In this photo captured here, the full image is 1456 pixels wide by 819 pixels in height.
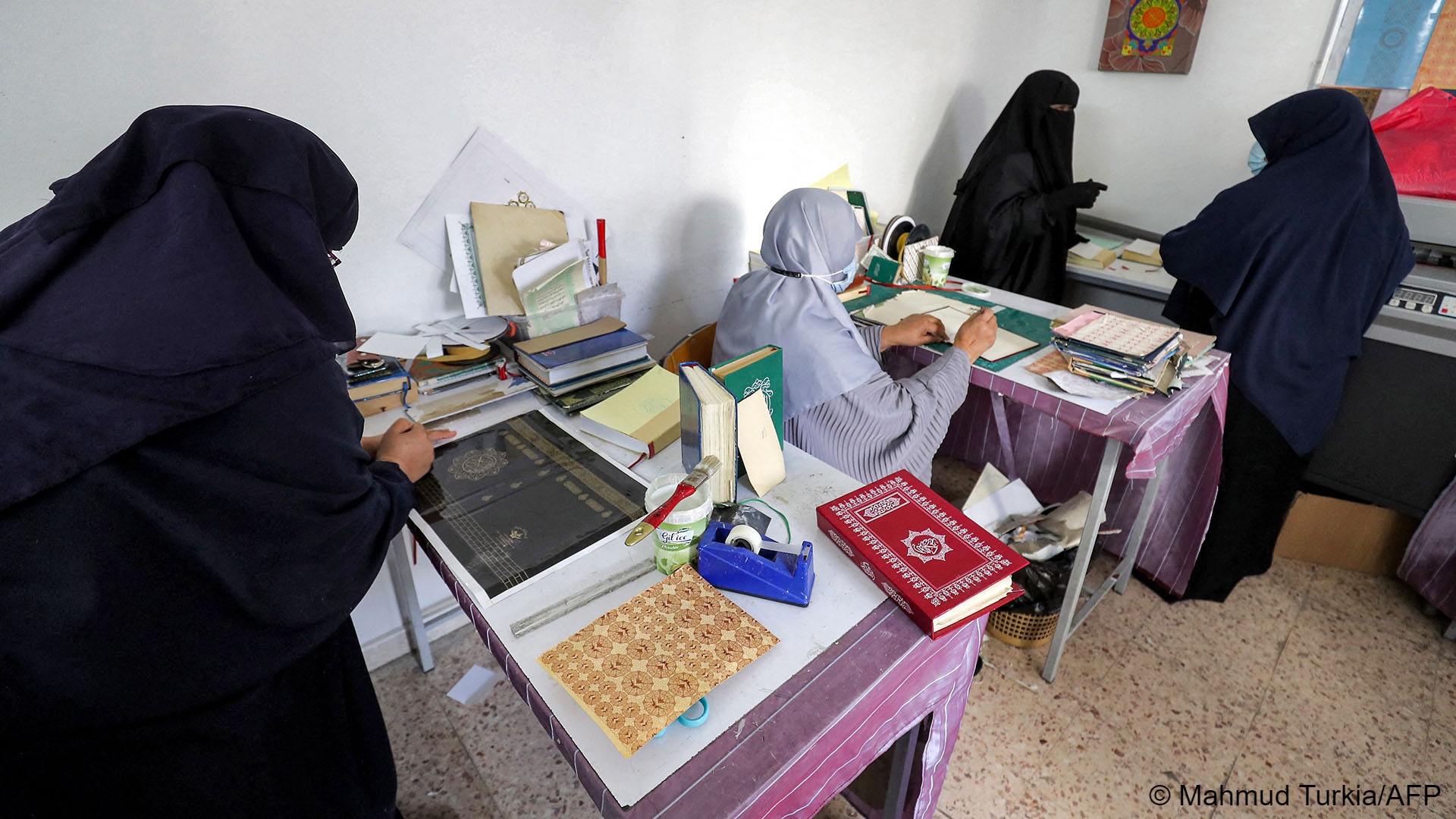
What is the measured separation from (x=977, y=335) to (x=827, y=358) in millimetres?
461

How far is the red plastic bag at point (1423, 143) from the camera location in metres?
2.08

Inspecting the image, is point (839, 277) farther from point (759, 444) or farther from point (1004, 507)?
point (1004, 507)

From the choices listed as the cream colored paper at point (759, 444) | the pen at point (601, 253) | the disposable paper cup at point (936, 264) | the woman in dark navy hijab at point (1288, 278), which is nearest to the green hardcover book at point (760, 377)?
the cream colored paper at point (759, 444)

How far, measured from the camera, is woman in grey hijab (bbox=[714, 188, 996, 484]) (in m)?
1.37

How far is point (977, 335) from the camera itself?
1.59m

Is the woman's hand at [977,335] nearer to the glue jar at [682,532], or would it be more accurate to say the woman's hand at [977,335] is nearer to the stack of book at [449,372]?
the glue jar at [682,532]

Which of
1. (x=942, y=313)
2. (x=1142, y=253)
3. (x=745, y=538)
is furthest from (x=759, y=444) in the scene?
(x=1142, y=253)

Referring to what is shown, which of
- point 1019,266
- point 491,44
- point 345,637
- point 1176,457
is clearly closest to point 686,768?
point 345,637

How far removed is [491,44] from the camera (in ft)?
4.76

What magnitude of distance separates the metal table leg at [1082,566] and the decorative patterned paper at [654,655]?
1.00 meters

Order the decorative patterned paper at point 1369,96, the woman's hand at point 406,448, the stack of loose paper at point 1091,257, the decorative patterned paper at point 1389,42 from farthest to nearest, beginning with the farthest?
the stack of loose paper at point 1091,257
the decorative patterned paper at point 1369,96
the decorative patterned paper at point 1389,42
the woman's hand at point 406,448

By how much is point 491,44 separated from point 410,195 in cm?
37

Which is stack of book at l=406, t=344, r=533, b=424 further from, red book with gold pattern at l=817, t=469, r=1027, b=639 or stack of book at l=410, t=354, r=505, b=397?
red book with gold pattern at l=817, t=469, r=1027, b=639

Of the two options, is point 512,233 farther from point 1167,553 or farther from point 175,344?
point 1167,553
